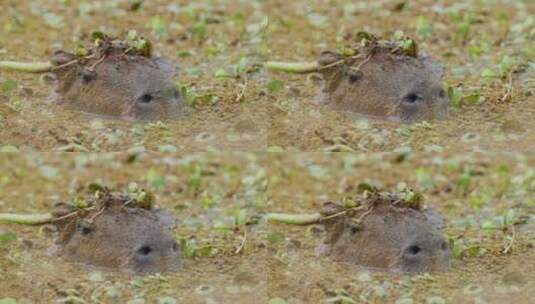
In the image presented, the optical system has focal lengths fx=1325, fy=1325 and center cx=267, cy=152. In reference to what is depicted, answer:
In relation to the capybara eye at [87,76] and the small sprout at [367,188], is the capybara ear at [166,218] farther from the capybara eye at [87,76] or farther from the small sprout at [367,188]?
the small sprout at [367,188]

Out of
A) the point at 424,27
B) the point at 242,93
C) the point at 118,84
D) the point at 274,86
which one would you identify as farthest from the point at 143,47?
the point at 424,27

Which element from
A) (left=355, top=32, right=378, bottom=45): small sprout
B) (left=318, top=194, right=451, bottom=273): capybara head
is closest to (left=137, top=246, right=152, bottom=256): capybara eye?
(left=318, top=194, right=451, bottom=273): capybara head

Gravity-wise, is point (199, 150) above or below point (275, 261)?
above

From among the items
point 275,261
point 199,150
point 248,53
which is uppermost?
point 248,53

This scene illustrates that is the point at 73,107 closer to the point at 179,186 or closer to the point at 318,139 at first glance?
the point at 179,186

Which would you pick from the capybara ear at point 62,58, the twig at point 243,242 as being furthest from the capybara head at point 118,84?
the twig at point 243,242

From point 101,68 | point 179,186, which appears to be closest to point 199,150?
point 179,186
